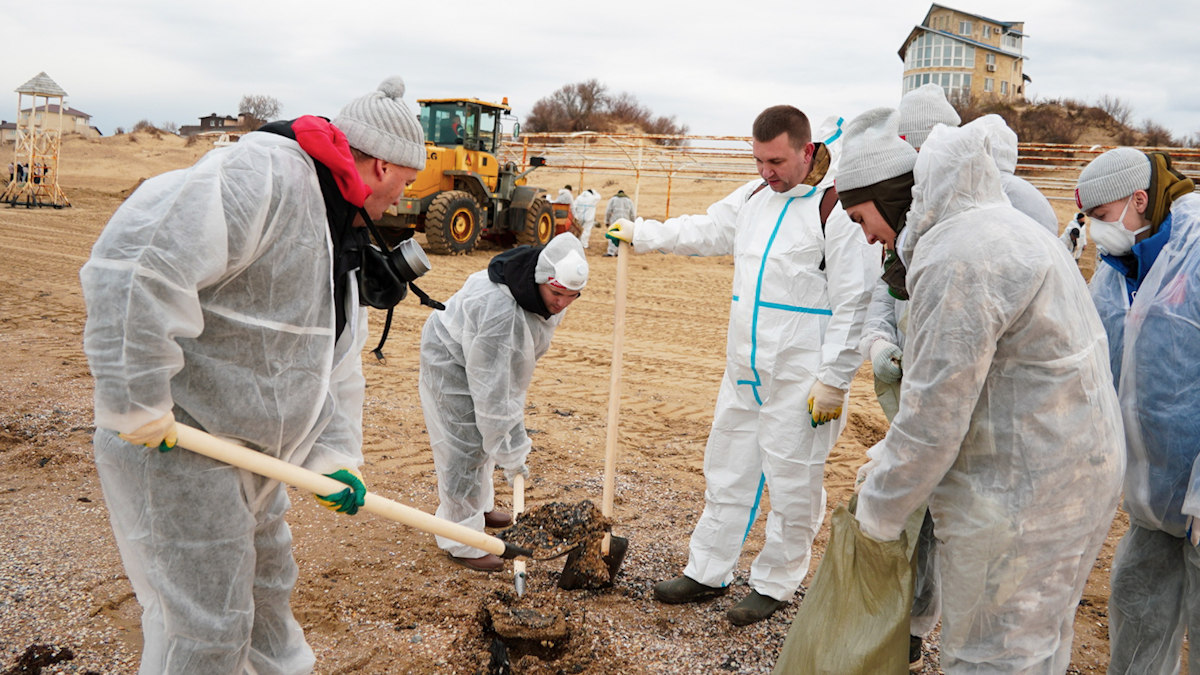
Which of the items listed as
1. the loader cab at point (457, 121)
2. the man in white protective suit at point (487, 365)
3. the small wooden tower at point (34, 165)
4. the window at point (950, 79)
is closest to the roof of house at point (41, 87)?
the small wooden tower at point (34, 165)

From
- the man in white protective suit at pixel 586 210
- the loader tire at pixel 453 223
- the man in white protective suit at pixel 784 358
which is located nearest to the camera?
the man in white protective suit at pixel 784 358

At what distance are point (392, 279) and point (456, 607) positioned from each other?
1797mm

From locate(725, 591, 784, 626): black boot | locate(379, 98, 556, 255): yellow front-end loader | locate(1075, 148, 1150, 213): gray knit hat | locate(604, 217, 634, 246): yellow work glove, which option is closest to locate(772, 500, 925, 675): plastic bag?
locate(725, 591, 784, 626): black boot

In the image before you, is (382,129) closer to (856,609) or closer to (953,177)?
(953,177)

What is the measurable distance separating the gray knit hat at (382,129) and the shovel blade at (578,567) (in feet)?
6.66

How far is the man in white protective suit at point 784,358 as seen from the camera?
3.37 m

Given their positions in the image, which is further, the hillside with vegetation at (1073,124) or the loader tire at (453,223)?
the hillside with vegetation at (1073,124)

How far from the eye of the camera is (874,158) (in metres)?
2.35

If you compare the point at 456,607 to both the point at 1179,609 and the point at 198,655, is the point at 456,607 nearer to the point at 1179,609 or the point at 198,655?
the point at 198,655

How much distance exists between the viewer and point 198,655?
2.13 metres

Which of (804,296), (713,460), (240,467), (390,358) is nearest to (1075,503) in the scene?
(804,296)

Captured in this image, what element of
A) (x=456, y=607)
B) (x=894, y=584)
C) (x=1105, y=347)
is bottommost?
(x=456, y=607)

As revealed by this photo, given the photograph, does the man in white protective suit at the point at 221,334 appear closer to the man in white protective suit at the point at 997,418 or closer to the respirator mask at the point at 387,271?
the respirator mask at the point at 387,271

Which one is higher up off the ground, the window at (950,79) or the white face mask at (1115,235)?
the window at (950,79)
